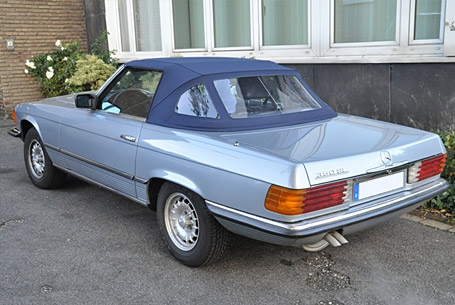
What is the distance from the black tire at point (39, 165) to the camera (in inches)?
221

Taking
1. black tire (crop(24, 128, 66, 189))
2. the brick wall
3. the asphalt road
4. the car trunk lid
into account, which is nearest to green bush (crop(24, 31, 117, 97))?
the brick wall

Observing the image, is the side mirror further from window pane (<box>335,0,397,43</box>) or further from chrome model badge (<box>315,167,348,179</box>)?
window pane (<box>335,0,397,43</box>)

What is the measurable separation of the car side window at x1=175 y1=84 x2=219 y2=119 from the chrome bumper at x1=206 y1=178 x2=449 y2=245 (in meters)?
0.76

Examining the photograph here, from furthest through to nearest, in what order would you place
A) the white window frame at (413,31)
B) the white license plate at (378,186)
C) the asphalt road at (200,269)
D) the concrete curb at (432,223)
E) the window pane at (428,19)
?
the window pane at (428,19)
the white window frame at (413,31)
the concrete curb at (432,223)
the asphalt road at (200,269)
the white license plate at (378,186)

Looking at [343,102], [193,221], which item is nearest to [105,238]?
[193,221]

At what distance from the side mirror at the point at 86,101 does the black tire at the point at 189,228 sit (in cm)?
137

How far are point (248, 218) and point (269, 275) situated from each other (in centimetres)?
70

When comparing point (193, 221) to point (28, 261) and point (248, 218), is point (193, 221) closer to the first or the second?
point (248, 218)

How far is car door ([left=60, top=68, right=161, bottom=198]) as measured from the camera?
13.8 feet

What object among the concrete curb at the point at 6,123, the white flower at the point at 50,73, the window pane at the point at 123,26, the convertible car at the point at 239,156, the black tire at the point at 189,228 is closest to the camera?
the convertible car at the point at 239,156

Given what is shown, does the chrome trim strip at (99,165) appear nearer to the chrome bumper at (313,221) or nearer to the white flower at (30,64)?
the chrome bumper at (313,221)

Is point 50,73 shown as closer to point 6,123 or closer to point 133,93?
point 6,123

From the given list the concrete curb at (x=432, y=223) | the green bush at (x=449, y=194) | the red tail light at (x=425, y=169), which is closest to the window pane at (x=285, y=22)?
the green bush at (x=449, y=194)

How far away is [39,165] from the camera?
5.82 meters
